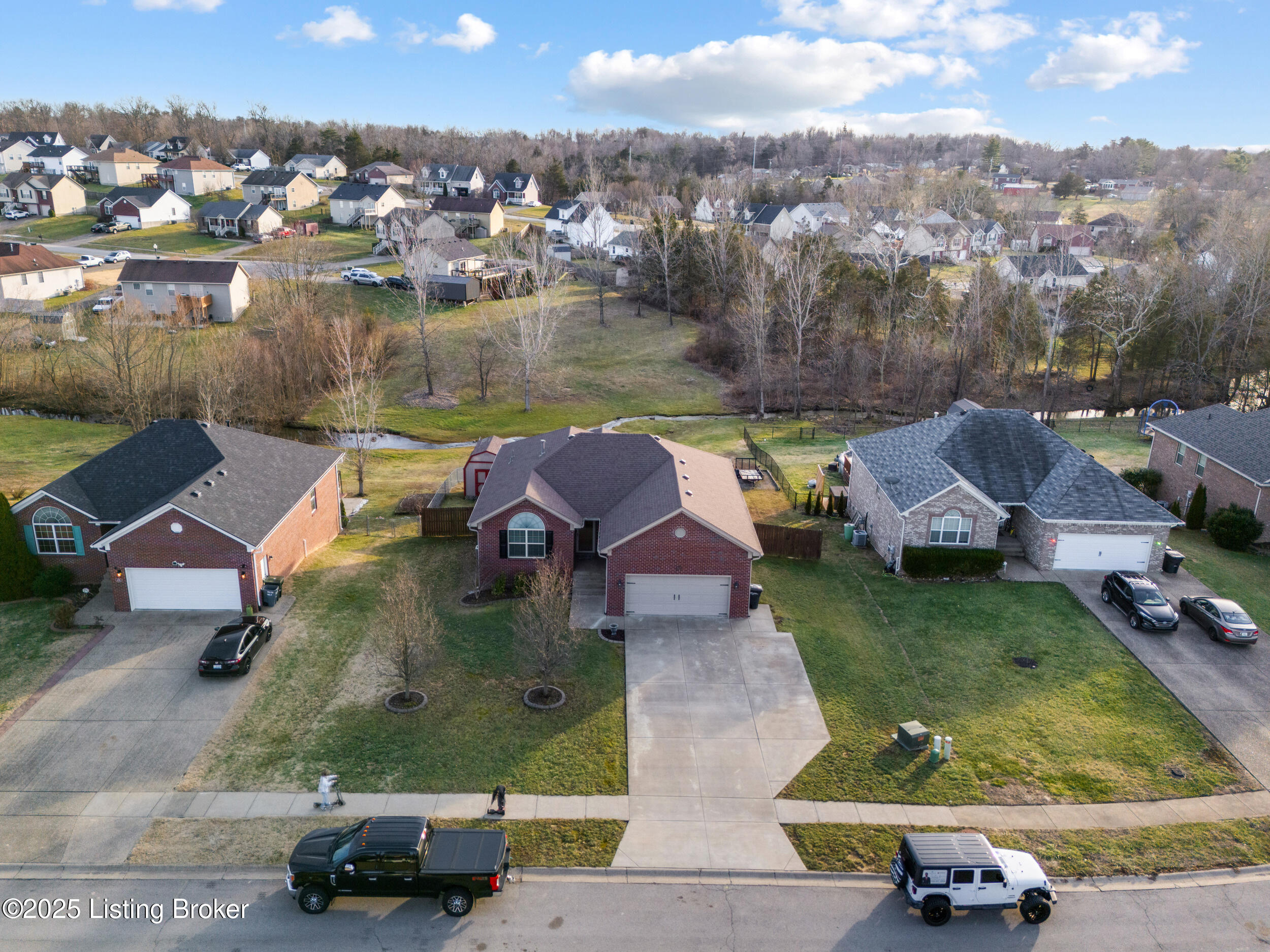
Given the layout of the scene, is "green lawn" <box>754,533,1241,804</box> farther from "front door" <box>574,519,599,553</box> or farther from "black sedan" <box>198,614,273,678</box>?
"black sedan" <box>198,614,273,678</box>

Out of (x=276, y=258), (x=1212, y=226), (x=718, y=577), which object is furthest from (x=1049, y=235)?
(x=718, y=577)

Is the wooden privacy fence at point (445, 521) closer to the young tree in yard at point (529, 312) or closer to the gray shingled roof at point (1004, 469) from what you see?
the gray shingled roof at point (1004, 469)

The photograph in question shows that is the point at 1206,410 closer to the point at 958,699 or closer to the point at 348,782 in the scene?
the point at 958,699

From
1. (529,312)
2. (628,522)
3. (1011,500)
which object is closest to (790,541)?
(628,522)

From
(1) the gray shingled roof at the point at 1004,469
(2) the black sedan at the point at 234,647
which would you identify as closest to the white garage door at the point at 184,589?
(2) the black sedan at the point at 234,647

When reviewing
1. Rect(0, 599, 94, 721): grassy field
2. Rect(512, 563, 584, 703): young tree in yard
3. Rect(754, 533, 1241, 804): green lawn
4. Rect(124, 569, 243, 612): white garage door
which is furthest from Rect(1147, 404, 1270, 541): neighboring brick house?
Rect(0, 599, 94, 721): grassy field
